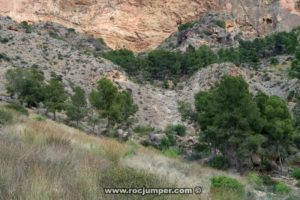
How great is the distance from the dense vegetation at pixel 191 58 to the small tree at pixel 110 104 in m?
27.8

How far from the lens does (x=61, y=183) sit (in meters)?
5.28

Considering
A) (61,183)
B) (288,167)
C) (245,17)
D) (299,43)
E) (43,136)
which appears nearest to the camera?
(61,183)

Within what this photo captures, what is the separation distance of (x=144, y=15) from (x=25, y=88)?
2495 inches

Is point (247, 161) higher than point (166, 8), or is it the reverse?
point (166, 8)

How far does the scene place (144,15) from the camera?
10112cm

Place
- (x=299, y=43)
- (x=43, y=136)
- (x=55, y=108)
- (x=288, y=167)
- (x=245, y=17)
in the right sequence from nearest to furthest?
(x=43, y=136) → (x=288, y=167) → (x=55, y=108) → (x=299, y=43) → (x=245, y=17)

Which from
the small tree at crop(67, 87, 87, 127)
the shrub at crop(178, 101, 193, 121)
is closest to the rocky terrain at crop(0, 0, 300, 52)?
the shrub at crop(178, 101, 193, 121)

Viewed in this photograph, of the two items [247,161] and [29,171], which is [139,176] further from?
[247,161]

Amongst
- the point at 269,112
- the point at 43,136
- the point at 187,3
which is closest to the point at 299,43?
the point at 187,3

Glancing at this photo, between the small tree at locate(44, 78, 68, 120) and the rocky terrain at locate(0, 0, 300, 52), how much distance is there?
173 ft

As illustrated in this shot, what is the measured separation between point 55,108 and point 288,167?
19.4 m

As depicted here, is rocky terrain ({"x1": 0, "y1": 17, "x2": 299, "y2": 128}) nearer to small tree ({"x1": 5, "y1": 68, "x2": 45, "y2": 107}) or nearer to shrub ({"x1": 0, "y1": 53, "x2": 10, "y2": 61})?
shrub ({"x1": 0, "y1": 53, "x2": 10, "y2": 61})

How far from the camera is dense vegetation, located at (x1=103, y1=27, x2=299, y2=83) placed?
70.6m

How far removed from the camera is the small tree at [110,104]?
38.9 m
